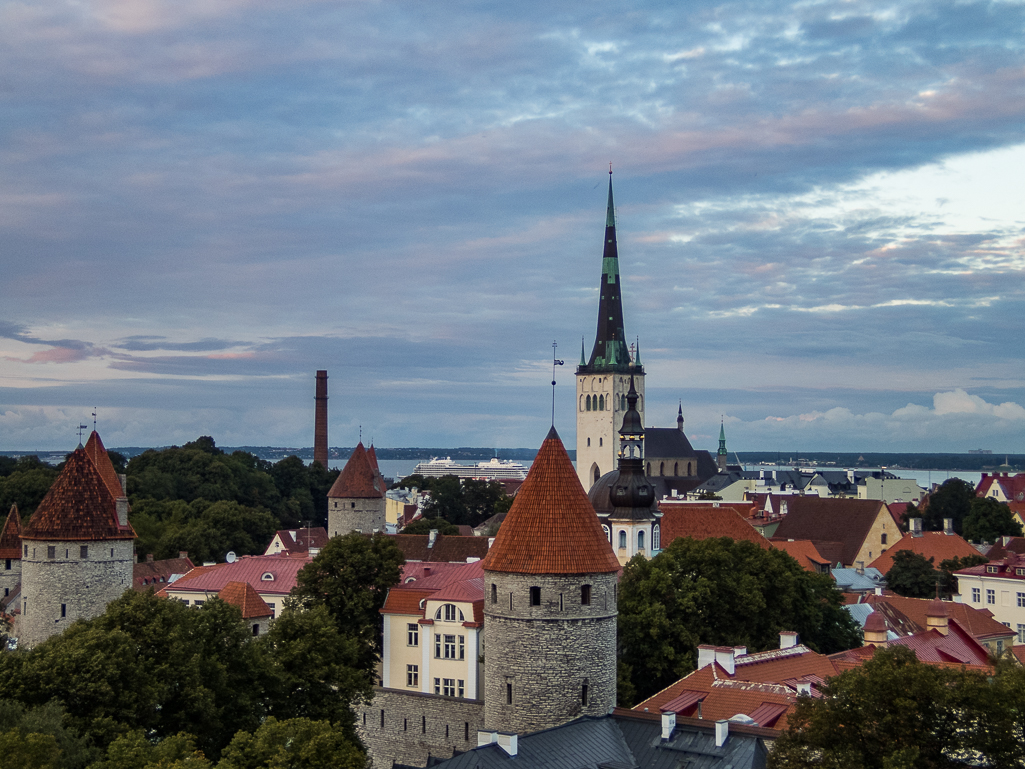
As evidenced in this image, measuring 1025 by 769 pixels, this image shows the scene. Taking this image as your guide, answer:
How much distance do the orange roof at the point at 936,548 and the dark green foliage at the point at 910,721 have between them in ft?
159

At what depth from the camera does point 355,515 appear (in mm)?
72000

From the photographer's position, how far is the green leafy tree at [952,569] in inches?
2379

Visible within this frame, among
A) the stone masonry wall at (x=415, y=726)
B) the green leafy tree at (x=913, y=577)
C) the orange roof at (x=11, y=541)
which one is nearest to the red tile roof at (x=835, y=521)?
the green leafy tree at (x=913, y=577)

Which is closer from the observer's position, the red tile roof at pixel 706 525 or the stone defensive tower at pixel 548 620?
the stone defensive tower at pixel 548 620

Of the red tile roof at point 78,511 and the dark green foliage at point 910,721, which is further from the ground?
the red tile roof at point 78,511

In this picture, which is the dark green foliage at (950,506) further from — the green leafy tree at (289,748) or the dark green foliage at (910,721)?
the green leafy tree at (289,748)

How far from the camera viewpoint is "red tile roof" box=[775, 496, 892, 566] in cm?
8206

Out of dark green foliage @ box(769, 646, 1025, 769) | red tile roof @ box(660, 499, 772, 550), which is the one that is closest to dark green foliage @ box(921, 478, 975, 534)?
red tile roof @ box(660, 499, 772, 550)

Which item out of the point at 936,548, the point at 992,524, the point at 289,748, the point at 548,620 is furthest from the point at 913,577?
the point at 289,748

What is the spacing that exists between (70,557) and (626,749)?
23.5 meters

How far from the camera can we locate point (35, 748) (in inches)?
786

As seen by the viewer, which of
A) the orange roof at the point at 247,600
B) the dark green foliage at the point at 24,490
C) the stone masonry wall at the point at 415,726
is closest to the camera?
the stone masonry wall at the point at 415,726

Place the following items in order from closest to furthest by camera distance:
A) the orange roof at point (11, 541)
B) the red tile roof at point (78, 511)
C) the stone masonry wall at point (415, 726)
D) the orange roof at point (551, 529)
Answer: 1. the orange roof at point (551, 529)
2. the stone masonry wall at point (415, 726)
3. the red tile roof at point (78, 511)
4. the orange roof at point (11, 541)

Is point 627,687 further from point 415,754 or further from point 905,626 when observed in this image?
point 905,626
